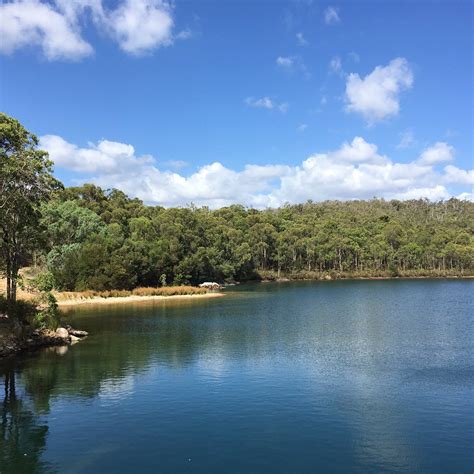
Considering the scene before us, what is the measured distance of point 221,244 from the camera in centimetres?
12562

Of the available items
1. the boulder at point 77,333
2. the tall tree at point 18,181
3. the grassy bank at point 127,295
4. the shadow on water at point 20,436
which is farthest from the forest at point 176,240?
the shadow on water at point 20,436

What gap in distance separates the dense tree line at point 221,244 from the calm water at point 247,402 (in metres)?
41.5

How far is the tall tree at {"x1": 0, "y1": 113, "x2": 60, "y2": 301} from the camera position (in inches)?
1298

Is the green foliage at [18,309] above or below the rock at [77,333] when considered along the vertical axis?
above

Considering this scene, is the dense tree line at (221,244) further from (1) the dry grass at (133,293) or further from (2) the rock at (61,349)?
(2) the rock at (61,349)

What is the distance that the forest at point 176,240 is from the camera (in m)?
38.1

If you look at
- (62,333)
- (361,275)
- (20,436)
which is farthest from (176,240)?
(20,436)

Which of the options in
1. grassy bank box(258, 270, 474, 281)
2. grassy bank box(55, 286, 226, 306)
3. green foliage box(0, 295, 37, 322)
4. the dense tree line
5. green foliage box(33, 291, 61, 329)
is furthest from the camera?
grassy bank box(258, 270, 474, 281)

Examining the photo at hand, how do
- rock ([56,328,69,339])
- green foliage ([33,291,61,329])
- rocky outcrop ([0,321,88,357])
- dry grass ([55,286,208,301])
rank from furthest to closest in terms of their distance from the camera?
dry grass ([55,286,208,301])
rock ([56,328,69,339])
green foliage ([33,291,61,329])
rocky outcrop ([0,321,88,357])

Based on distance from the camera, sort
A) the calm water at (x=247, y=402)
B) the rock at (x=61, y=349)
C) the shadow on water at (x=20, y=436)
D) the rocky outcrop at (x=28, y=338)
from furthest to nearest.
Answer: the rock at (x=61, y=349) → the rocky outcrop at (x=28, y=338) → the calm water at (x=247, y=402) → the shadow on water at (x=20, y=436)

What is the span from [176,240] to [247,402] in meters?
80.0

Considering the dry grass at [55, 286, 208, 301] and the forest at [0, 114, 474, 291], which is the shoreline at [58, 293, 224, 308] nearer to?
the dry grass at [55, 286, 208, 301]

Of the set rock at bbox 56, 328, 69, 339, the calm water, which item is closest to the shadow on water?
the calm water

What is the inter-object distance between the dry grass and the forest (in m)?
2.44
